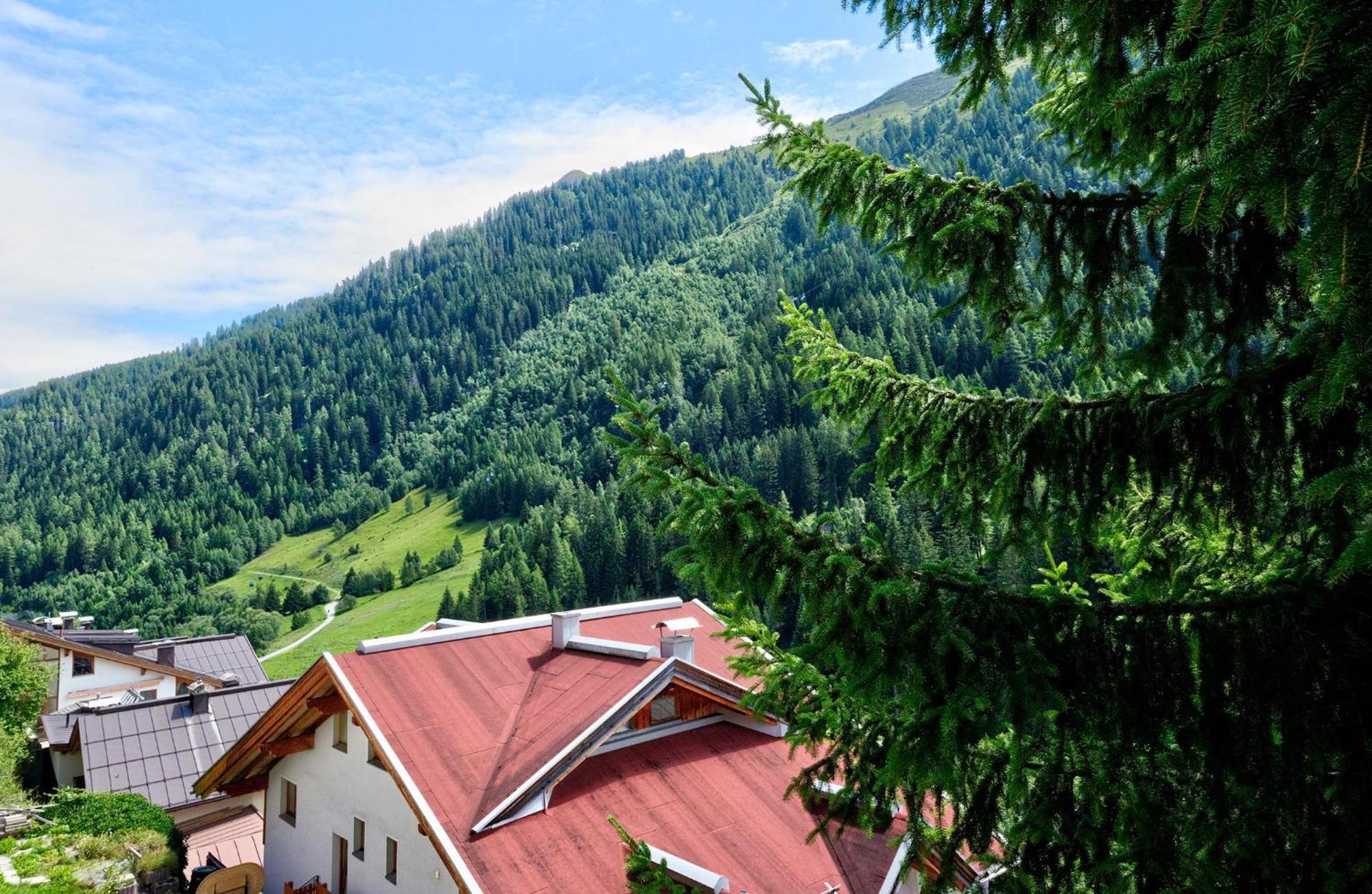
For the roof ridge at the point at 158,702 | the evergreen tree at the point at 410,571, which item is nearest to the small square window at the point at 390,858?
the roof ridge at the point at 158,702

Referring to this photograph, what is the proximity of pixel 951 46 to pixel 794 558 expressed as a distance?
3475mm

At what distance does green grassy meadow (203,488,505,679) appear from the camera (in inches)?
4537

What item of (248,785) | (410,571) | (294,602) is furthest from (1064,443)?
(294,602)

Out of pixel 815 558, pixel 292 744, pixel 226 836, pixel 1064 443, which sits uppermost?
pixel 1064 443

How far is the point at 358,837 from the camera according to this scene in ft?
49.4

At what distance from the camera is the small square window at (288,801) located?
676 inches

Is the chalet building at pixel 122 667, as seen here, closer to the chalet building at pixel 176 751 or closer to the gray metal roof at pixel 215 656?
the gray metal roof at pixel 215 656

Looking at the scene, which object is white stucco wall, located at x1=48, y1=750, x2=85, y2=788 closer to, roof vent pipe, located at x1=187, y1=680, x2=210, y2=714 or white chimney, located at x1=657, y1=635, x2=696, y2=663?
roof vent pipe, located at x1=187, y1=680, x2=210, y2=714

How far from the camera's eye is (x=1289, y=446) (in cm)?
451

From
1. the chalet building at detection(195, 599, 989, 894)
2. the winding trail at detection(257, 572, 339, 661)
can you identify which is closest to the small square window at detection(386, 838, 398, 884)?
the chalet building at detection(195, 599, 989, 894)

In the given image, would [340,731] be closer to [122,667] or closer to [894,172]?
[894,172]

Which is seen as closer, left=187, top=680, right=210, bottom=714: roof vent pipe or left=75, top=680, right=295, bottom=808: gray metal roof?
left=75, top=680, right=295, bottom=808: gray metal roof

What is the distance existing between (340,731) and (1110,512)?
14359 millimetres

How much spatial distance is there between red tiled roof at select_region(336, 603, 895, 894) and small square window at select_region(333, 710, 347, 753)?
1.42 metres
